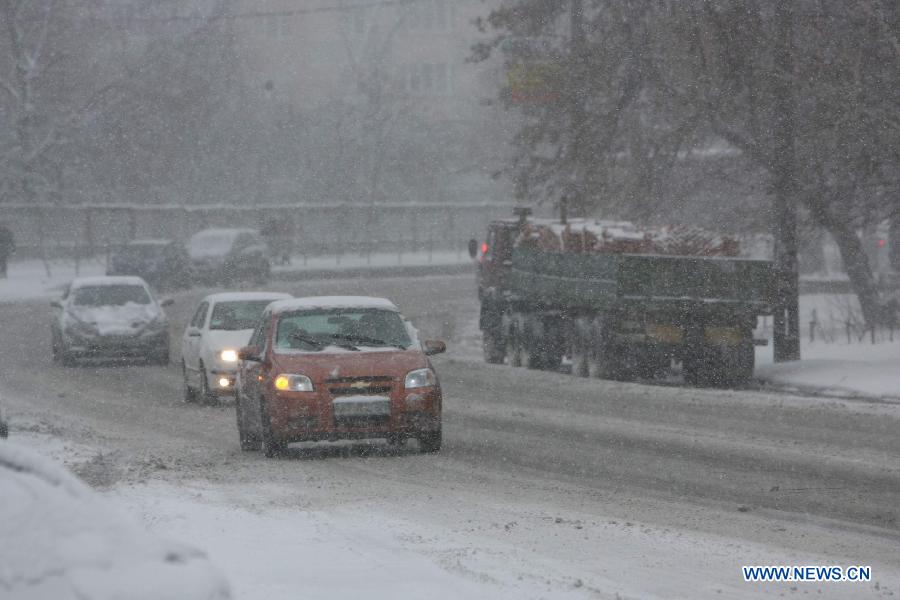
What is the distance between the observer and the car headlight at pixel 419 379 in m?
15.3

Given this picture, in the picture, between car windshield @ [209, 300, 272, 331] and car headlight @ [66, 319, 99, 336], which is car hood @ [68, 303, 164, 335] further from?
car windshield @ [209, 300, 272, 331]

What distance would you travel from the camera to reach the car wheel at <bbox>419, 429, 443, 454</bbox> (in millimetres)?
15523

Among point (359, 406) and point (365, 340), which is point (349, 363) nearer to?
point (359, 406)

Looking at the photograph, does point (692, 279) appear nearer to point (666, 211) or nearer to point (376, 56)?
point (666, 211)

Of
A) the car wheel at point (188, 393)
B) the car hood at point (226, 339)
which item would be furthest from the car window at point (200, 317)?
the car hood at point (226, 339)

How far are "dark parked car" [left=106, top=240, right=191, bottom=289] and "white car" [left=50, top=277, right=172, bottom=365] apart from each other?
23692 millimetres

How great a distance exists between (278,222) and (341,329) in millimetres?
53767

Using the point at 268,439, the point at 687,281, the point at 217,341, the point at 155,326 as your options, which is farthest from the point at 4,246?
the point at 268,439

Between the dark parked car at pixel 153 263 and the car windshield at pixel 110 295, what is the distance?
2353 centimetres

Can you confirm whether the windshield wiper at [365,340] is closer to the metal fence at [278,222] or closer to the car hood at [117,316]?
the car hood at [117,316]

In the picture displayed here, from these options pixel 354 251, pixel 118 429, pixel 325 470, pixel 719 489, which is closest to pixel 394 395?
pixel 325 470

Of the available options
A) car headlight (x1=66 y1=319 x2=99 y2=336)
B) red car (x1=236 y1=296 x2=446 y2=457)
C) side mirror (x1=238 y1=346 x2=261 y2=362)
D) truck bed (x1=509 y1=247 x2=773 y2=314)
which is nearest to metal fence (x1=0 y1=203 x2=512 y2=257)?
car headlight (x1=66 y1=319 x2=99 y2=336)

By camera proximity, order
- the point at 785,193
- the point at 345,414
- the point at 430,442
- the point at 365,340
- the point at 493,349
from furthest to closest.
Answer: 1. the point at 493,349
2. the point at 785,193
3. the point at 365,340
4. the point at 430,442
5. the point at 345,414

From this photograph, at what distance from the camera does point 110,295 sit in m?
30.9
